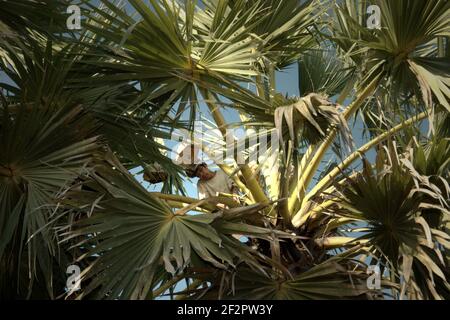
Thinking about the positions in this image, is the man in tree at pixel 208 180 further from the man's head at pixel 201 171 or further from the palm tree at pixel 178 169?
the palm tree at pixel 178 169

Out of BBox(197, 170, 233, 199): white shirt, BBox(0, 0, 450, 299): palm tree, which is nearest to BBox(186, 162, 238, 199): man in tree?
BBox(197, 170, 233, 199): white shirt

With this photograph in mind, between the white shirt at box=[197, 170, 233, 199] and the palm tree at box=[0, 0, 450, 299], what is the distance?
54 cm

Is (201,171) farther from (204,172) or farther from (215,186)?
(215,186)

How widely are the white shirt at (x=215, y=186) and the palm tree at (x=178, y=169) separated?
542 mm

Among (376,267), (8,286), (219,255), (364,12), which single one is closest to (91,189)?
(8,286)

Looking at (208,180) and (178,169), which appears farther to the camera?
(208,180)

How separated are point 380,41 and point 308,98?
0.55 meters

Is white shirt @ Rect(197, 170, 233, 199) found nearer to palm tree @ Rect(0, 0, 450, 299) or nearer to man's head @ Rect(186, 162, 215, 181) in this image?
man's head @ Rect(186, 162, 215, 181)

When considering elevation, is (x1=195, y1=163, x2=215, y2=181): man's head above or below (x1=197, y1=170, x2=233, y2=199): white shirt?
above

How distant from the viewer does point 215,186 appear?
412 cm

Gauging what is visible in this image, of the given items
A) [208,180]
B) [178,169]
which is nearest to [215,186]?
[208,180]

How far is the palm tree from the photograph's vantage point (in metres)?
2.70

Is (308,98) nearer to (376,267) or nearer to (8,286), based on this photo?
(376,267)

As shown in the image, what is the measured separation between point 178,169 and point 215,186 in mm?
688
